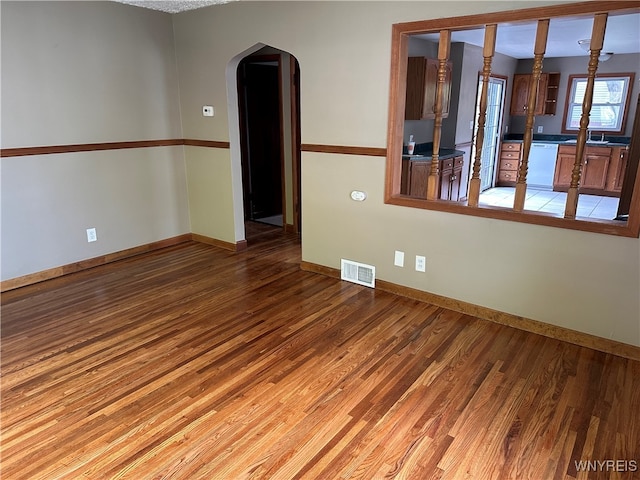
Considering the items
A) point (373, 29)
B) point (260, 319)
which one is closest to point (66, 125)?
point (260, 319)

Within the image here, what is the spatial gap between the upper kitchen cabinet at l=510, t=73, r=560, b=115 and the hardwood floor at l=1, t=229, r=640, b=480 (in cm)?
633

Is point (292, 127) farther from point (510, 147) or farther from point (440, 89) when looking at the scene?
point (510, 147)

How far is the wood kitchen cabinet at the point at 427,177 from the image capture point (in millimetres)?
4844

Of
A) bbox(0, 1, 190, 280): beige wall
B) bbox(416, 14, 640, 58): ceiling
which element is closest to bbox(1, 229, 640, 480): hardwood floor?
bbox(0, 1, 190, 280): beige wall

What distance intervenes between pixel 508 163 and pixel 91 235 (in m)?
7.14

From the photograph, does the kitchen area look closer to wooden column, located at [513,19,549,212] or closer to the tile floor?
the tile floor

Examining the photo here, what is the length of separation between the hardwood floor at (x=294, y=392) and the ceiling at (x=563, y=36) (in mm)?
2654

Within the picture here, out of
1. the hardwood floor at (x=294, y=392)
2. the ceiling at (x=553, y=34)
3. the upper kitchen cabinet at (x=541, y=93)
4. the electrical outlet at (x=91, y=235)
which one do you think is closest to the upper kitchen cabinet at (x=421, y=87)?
the ceiling at (x=553, y=34)

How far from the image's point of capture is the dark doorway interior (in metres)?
5.41

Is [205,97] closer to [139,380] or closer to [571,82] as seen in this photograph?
[139,380]

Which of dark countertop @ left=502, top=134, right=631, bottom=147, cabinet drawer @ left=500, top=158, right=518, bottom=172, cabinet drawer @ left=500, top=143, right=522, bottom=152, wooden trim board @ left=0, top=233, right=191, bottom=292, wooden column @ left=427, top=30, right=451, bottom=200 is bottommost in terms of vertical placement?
wooden trim board @ left=0, top=233, right=191, bottom=292

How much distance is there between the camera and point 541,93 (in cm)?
793

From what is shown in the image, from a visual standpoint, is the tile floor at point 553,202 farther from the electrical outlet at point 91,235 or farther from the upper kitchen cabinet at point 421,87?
the electrical outlet at point 91,235

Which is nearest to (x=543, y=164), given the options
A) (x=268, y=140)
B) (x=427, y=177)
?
(x=427, y=177)
